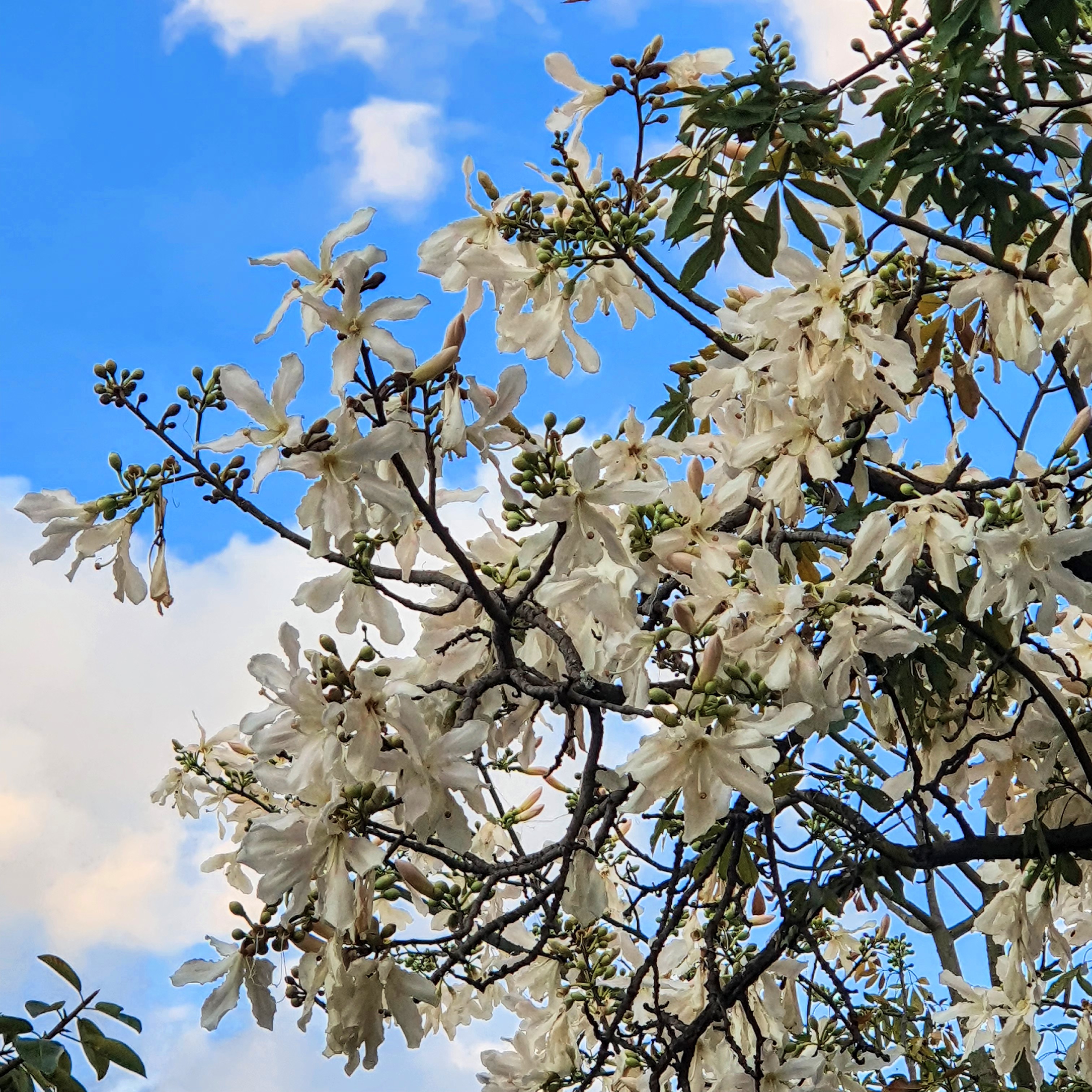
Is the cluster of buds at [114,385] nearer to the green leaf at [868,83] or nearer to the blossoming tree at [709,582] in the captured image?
the blossoming tree at [709,582]

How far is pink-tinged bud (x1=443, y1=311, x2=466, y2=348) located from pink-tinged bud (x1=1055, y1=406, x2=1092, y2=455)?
1.09 m

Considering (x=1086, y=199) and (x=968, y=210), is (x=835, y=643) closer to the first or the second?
(x=968, y=210)

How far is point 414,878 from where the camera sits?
5.65 feet

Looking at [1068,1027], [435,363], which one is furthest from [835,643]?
[1068,1027]

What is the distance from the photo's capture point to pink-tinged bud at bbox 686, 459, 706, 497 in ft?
6.43

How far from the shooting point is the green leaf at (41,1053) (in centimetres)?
149

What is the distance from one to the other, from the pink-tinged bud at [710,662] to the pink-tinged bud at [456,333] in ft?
1.64

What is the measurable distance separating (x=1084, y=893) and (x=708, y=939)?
121cm

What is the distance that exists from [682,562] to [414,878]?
0.60m

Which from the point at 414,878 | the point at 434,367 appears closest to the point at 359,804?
the point at 414,878

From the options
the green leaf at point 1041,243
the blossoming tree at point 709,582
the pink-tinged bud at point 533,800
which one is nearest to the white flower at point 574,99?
the blossoming tree at point 709,582

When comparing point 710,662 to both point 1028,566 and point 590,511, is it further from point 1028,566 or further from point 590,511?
point 1028,566

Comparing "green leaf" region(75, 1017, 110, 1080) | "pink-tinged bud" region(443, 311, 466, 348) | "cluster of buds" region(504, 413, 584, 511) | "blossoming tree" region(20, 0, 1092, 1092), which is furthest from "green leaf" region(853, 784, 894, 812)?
"green leaf" region(75, 1017, 110, 1080)

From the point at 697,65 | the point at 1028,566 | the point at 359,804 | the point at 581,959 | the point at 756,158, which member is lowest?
the point at 359,804
